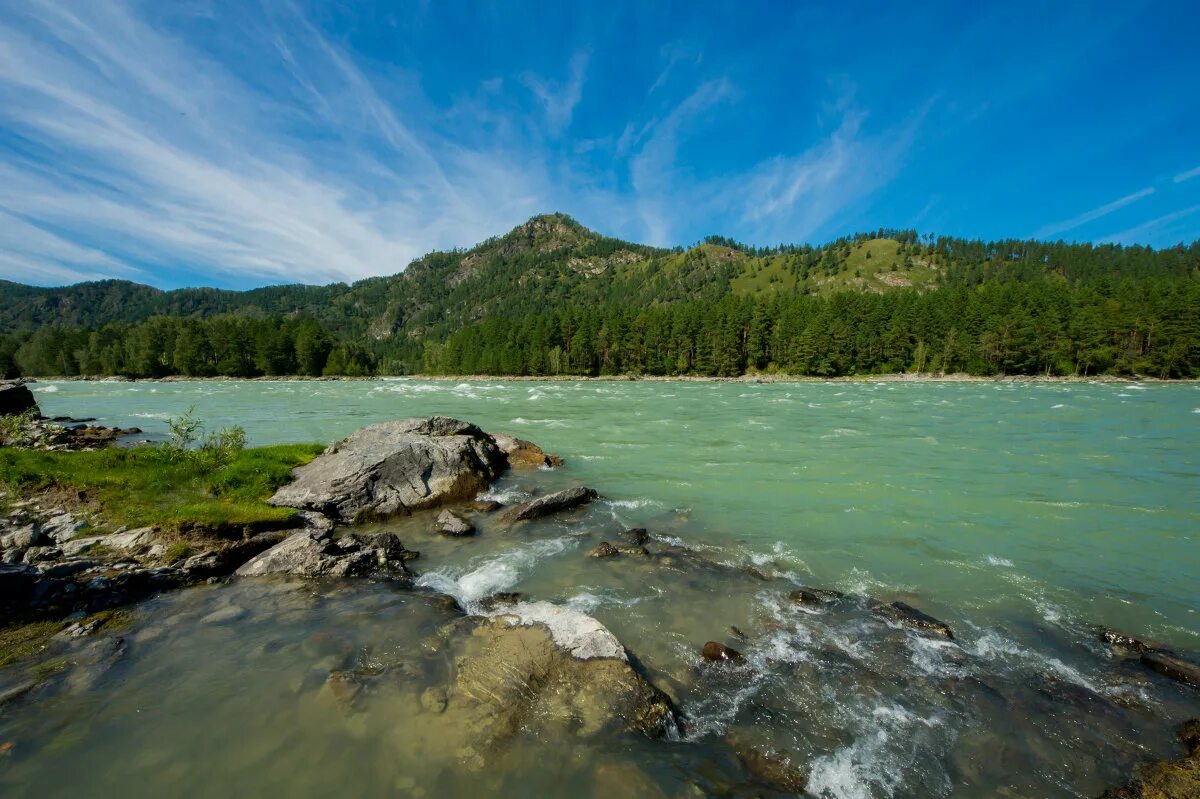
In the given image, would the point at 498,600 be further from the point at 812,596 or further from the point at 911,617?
the point at 911,617

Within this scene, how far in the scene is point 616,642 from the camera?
662 cm

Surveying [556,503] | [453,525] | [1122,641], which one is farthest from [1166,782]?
[453,525]

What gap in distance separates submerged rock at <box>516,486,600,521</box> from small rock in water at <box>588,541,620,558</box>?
9.65 feet

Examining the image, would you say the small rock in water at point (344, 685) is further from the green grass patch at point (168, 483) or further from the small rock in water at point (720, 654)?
the green grass patch at point (168, 483)

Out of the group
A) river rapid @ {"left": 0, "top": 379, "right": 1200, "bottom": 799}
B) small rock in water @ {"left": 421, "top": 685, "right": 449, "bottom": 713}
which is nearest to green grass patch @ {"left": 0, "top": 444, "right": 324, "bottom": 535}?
river rapid @ {"left": 0, "top": 379, "right": 1200, "bottom": 799}

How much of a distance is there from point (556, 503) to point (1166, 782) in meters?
11.6

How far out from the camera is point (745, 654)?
718 centimetres

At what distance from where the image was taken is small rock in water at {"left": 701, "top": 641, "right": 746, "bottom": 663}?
7.02 m

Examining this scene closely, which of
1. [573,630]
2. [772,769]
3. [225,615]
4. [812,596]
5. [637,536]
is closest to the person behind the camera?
[772,769]

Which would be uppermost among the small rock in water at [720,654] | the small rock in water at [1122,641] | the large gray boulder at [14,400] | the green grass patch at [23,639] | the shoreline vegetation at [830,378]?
the shoreline vegetation at [830,378]

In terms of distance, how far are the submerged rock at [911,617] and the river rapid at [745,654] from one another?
0.22 meters

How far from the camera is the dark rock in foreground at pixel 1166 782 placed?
187 inches

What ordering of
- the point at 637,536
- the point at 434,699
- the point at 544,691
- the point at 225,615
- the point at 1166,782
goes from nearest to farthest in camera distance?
the point at 1166,782 → the point at 434,699 → the point at 544,691 → the point at 225,615 → the point at 637,536

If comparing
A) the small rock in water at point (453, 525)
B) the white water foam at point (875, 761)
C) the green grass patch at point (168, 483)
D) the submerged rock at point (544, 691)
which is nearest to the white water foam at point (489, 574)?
the small rock in water at point (453, 525)
